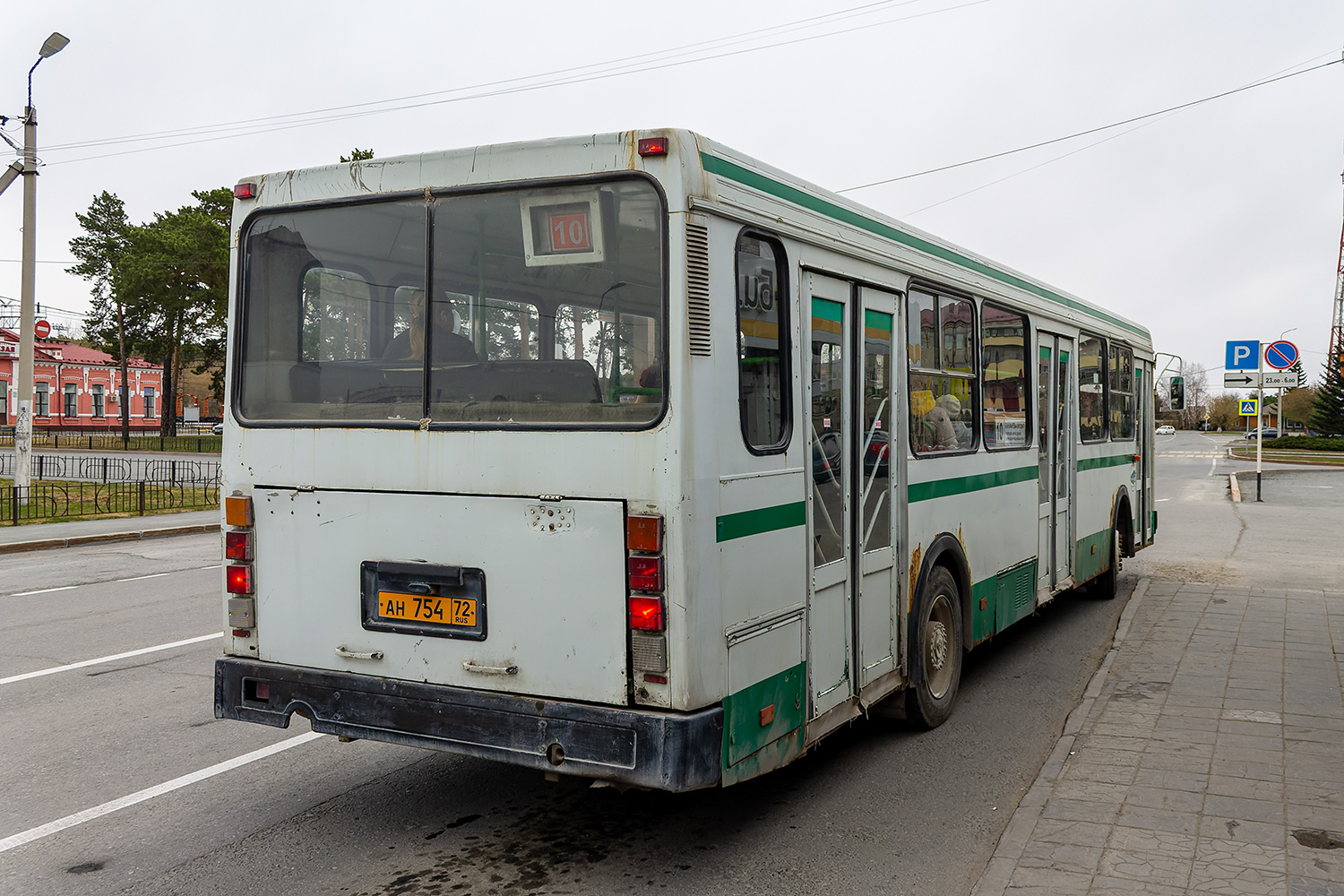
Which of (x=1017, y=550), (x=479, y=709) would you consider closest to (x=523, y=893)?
(x=479, y=709)

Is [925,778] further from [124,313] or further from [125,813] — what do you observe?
[124,313]

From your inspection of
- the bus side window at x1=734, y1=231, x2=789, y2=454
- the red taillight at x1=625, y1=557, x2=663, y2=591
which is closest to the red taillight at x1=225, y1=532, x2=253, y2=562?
the red taillight at x1=625, y1=557, x2=663, y2=591

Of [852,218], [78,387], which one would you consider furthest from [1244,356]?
[78,387]

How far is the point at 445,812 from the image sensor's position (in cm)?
505

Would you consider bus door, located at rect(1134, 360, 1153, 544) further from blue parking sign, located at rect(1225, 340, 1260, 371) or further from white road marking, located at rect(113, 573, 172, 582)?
blue parking sign, located at rect(1225, 340, 1260, 371)

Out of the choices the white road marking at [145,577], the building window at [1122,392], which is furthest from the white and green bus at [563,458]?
Answer: the white road marking at [145,577]

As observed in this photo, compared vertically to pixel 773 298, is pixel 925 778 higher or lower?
lower

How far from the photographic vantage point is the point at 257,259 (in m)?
5.04

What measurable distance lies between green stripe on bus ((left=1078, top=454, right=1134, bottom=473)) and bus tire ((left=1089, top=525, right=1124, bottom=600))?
0.70 metres

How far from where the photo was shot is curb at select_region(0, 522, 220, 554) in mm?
16281

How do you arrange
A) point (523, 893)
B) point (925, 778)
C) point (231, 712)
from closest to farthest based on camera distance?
point (523, 893), point (231, 712), point (925, 778)

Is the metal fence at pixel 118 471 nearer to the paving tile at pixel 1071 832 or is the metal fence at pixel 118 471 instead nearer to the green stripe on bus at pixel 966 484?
the green stripe on bus at pixel 966 484

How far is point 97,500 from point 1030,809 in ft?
70.7

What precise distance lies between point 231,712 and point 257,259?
6.90ft
